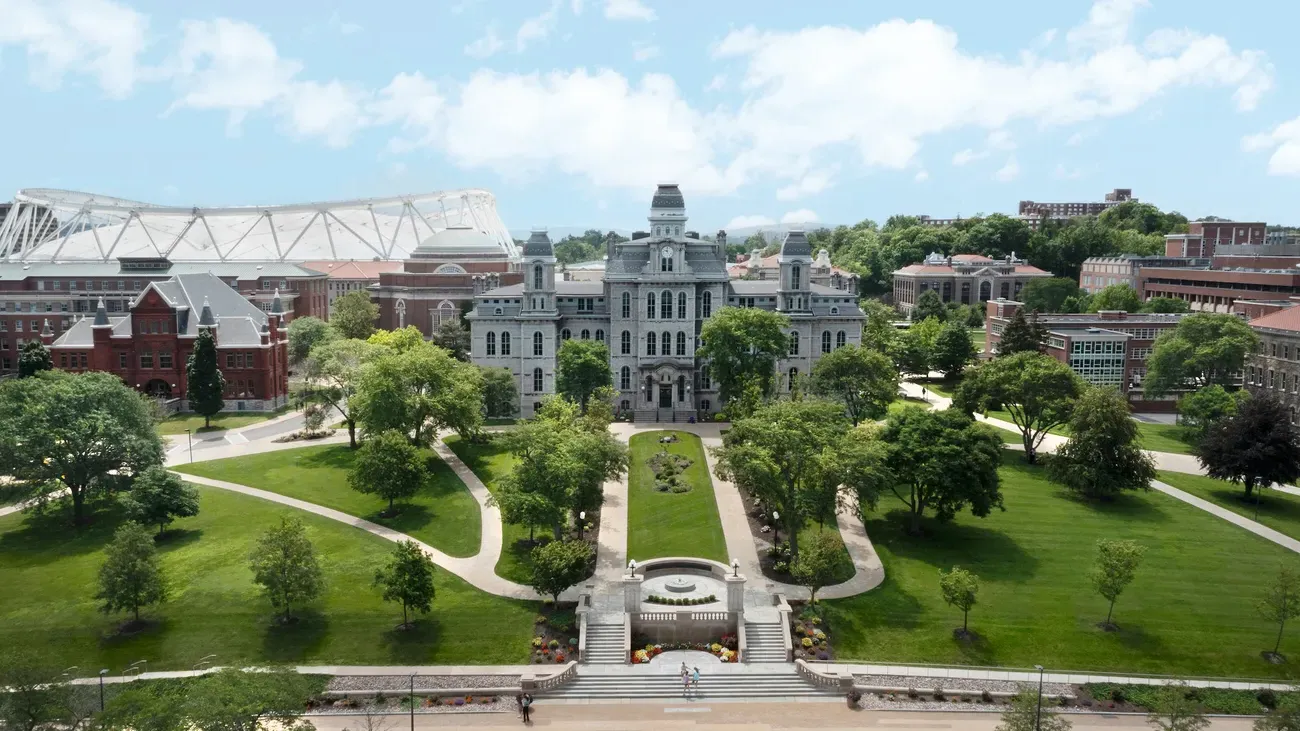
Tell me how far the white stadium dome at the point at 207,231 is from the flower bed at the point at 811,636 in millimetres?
112673

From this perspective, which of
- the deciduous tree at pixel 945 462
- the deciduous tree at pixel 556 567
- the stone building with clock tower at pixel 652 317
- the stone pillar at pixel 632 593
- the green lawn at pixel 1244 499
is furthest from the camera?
the stone building with clock tower at pixel 652 317

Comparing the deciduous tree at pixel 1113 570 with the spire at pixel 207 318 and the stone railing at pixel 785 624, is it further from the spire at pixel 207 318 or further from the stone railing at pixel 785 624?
the spire at pixel 207 318

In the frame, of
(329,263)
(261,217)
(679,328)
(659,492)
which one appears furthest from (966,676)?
(261,217)

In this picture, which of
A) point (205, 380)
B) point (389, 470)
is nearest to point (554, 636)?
point (389, 470)

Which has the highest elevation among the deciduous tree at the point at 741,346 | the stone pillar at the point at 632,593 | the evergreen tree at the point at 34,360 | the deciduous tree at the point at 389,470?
the deciduous tree at the point at 741,346

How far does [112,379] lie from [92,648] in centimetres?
2225

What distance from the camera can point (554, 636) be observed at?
40.0 m

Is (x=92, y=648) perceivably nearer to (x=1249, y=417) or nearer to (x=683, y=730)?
(x=683, y=730)

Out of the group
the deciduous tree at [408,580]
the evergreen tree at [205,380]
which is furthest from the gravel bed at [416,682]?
the evergreen tree at [205,380]

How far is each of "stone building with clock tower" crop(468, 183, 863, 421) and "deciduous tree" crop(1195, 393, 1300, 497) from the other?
30011 millimetres

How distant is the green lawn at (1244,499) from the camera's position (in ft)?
175

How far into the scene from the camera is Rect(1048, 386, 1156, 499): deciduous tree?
55.0 metres

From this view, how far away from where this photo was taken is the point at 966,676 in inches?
1467

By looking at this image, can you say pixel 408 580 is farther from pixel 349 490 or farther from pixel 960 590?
pixel 960 590
